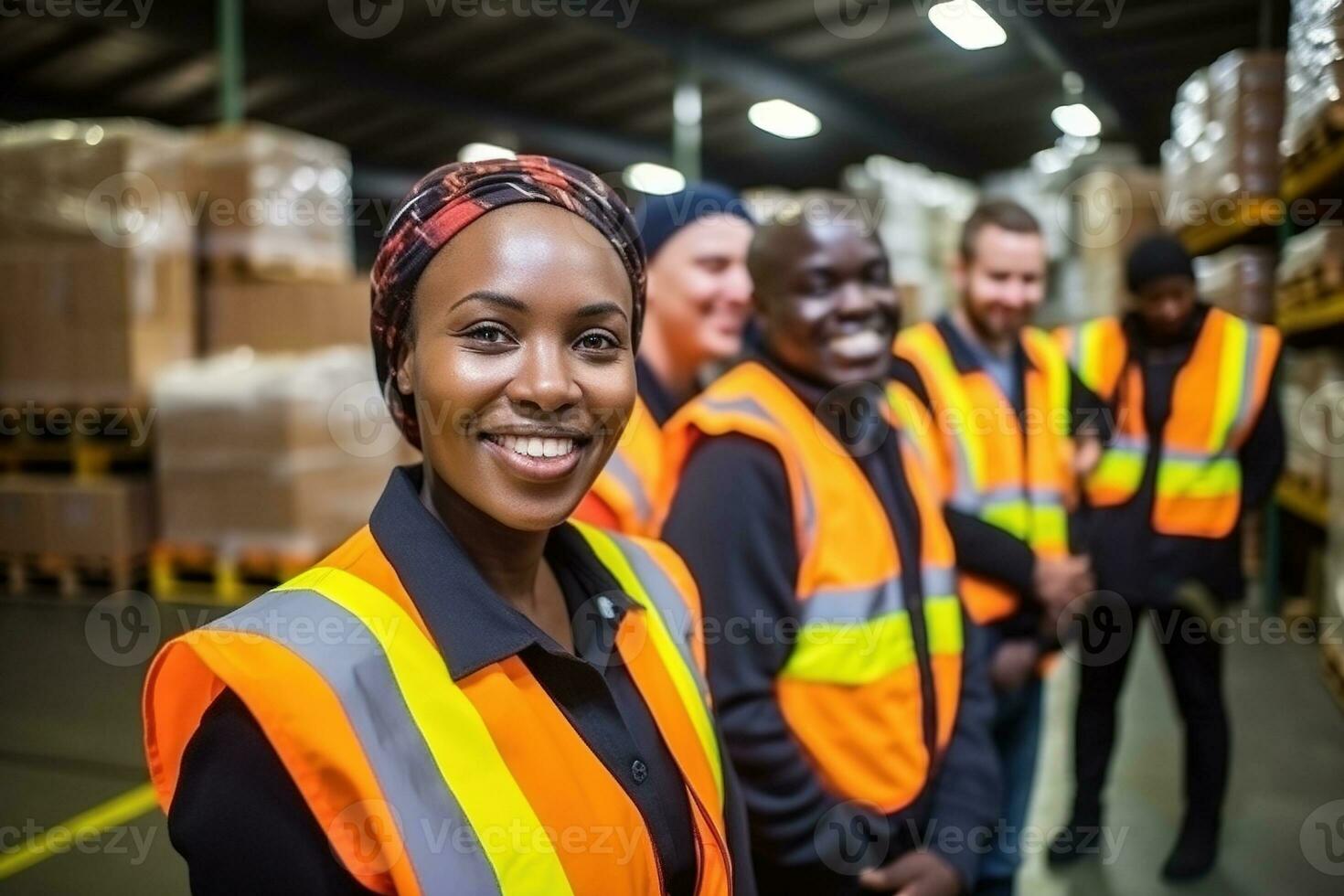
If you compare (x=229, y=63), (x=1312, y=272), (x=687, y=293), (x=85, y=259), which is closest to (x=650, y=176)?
(x=229, y=63)

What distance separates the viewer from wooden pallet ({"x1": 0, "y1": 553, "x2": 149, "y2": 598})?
603 cm

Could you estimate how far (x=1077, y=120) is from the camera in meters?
7.21

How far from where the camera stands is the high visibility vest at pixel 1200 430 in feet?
10.2

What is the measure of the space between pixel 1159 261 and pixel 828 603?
2.12m

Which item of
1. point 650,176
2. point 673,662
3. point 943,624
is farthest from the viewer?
point 650,176

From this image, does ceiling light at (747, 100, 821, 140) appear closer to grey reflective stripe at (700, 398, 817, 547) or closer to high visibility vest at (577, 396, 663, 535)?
high visibility vest at (577, 396, 663, 535)

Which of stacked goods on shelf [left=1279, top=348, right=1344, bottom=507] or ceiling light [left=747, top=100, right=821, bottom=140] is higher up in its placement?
ceiling light [left=747, top=100, right=821, bottom=140]

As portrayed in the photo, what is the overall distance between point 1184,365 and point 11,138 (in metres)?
6.48

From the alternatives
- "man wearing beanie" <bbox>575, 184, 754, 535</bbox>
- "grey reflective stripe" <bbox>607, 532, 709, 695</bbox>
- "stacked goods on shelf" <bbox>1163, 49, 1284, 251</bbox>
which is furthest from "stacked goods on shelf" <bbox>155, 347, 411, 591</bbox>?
"stacked goods on shelf" <bbox>1163, 49, 1284, 251</bbox>

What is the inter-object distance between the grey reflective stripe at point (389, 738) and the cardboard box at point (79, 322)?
5.77m

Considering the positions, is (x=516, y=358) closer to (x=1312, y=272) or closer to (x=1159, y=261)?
(x=1159, y=261)

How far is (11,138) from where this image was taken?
228 inches

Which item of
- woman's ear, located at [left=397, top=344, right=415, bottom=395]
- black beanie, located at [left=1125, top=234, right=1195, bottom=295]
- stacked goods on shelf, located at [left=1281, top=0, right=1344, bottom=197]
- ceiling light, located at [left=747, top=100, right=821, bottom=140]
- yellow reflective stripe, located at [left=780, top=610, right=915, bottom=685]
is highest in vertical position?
ceiling light, located at [left=747, top=100, right=821, bottom=140]

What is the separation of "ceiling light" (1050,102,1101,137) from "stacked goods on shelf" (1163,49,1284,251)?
3.86ft
